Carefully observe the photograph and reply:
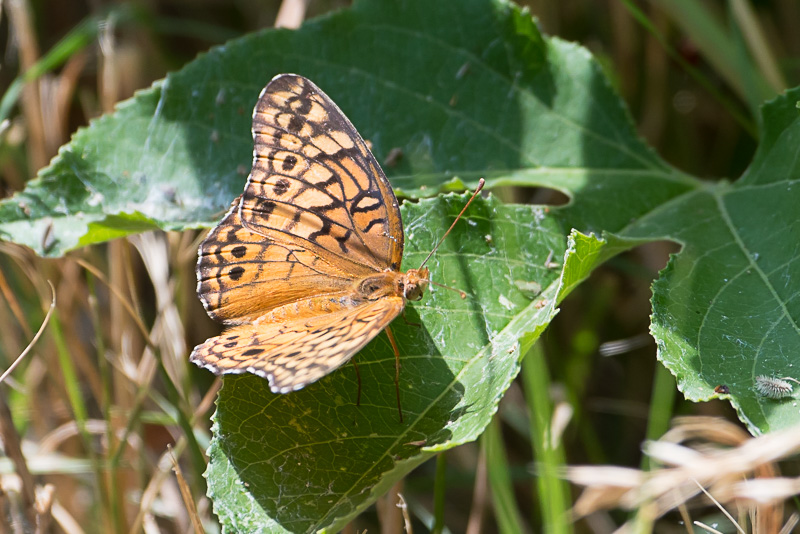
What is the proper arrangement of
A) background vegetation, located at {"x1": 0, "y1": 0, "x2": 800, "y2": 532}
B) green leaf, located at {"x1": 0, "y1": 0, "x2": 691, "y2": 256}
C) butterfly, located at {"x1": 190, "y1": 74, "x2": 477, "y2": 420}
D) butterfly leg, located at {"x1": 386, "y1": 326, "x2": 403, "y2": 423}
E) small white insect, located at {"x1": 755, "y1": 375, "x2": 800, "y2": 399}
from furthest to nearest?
background vegetation, located at {"x1": 0, "y1": 0, "x2": 800, "y2": 532}
green leaf, located at {"x1": 0, "y1": 0, "x2": 691, "y2": 256}
butterfly, located at {"x1": 190, "y1": 74, "x2": 477, "y2": 420}
butterfly leg, located at {"x1": 386, "y1": 326, "x2": 403, "y2": 423}
small white insect, located at {"x1": 755, "y1": 375, "x2": 800, "y2": 399}

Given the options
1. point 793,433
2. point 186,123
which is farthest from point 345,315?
point 793,433

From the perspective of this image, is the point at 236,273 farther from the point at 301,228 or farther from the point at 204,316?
the point at 204,316

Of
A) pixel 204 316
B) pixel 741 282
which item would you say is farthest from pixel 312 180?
pixel 204 316

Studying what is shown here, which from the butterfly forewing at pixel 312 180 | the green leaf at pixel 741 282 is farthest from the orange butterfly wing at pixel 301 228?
the green leaf at pixel 741 282

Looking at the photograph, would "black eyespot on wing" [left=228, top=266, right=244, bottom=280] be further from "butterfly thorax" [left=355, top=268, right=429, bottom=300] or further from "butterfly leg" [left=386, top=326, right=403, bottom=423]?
"butterfly leg" [left=386, top=326, right=403, bottom=423]

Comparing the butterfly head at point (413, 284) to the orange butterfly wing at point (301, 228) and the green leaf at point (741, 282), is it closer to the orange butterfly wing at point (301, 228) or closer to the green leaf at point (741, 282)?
the orange butterfly wing at point (301, 228)

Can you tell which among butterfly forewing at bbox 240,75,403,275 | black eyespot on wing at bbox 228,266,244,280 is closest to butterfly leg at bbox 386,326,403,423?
butterfly forewing at bbox 240,75,403,275

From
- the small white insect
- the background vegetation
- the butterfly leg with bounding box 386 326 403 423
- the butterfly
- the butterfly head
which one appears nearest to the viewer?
the small white insect

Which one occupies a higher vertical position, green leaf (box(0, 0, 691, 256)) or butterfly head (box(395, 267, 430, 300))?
green leaf (box(0, 0, 691, 256))

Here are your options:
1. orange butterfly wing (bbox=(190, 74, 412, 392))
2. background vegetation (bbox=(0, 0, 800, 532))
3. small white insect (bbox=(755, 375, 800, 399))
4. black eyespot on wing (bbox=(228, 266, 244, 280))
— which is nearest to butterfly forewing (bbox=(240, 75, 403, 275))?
orange butterfly wing (bbox=(190, 74, 412, 392))

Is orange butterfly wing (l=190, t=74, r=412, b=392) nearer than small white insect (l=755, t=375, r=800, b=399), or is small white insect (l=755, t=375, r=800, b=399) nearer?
small white insect (l=755, t=375, r=800, b=399)
